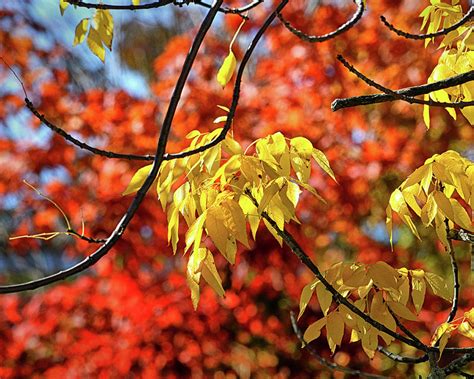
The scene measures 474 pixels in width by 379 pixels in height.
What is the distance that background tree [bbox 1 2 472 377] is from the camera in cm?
312

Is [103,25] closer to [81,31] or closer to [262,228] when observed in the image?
[81,31]

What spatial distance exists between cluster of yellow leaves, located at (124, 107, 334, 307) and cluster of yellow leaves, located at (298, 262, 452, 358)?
124 millimetres

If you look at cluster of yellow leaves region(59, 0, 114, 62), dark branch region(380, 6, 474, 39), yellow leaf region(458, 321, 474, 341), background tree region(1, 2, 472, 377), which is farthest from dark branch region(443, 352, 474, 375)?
background tree region(1, 2, 472, 377)

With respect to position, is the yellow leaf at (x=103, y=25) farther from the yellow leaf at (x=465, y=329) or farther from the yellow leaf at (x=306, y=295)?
the yellow leaf at (x=465, y=329)

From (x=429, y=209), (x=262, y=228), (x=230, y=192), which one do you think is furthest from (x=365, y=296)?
(x=262, y=228)

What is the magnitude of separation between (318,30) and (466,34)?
93.6 inches

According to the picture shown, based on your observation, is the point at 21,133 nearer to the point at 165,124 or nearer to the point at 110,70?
the point at 110,70

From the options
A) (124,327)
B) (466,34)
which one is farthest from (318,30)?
(466,34)

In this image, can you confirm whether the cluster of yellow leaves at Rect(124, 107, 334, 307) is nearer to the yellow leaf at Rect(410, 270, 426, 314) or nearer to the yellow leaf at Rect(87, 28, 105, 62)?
the yellow leaf at Rect(410, 270, 426, 314)

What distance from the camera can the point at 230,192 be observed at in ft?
3.67

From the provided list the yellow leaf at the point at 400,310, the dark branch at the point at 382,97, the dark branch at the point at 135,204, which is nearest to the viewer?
the dark branch at the point at 135,204

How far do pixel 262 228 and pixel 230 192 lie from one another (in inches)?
73.7

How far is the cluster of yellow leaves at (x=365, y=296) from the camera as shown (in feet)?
3.66

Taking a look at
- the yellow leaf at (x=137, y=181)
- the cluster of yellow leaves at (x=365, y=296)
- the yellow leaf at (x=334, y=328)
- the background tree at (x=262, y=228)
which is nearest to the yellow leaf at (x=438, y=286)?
the cluster of yellow leaves at (x=365, y=296)
